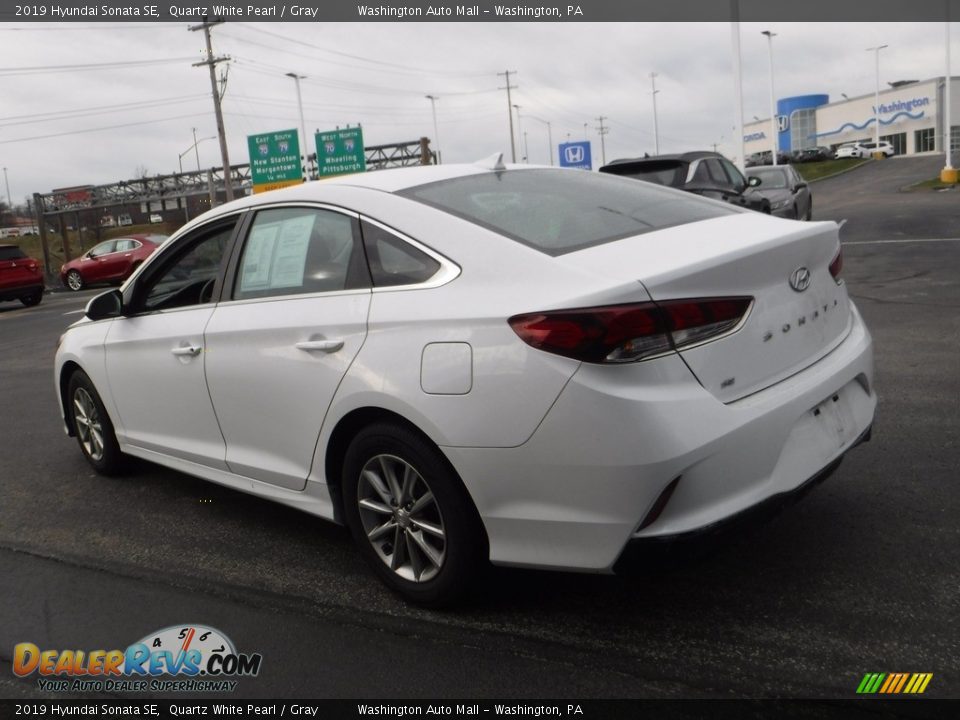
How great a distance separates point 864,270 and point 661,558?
1099 centimetres

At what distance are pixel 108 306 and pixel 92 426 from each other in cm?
97

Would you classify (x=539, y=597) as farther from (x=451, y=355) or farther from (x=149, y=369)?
(x=149, y=369)

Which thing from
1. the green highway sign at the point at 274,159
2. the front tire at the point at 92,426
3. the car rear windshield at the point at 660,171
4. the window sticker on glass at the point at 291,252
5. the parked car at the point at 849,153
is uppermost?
the green highway sign at the point at 274,159

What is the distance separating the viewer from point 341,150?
47.0 meters

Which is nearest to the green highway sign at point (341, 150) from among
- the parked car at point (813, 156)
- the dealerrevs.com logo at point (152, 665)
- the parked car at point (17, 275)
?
the parked car at point (17, 275)

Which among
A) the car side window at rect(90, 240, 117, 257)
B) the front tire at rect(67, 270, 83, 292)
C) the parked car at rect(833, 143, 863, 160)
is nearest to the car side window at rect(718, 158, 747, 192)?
the car side window at rect(90, 240, 117, 257)

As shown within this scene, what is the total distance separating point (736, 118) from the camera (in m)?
30.0

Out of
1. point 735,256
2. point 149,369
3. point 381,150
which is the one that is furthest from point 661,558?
point 381,150

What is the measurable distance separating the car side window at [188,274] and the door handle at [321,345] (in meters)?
0.96

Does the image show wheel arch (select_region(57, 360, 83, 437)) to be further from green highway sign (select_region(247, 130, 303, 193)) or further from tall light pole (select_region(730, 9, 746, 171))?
green highway sign (select_region(247, 130, 303, 193))

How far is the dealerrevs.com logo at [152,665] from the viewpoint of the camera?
2986 millimetres

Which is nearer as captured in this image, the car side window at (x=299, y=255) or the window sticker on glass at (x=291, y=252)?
the car side window at (x=299, y=255)

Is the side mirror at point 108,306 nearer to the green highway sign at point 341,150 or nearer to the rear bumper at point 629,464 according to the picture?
the rear bumper at point 629,464

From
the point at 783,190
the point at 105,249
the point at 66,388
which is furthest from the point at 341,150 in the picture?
the point at 66,388
